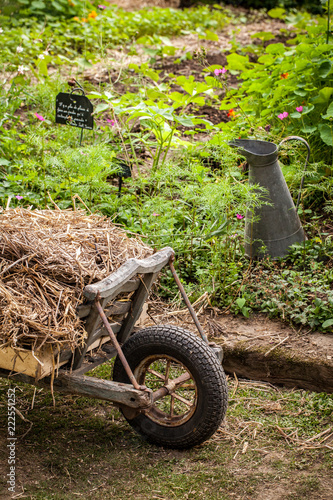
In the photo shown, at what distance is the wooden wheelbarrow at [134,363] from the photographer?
2.07 metres

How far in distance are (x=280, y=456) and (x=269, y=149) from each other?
1941 mm

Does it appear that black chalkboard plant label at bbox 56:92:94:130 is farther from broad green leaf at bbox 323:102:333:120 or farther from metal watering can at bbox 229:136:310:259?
broad green leaf at bbox 323:102:333:120

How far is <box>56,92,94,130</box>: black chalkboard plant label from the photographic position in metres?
3.74

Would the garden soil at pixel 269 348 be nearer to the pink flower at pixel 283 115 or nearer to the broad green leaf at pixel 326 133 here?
the broad green leaf at pixel 326 133

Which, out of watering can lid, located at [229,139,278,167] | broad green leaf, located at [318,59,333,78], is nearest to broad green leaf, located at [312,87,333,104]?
broad green leaf, located at [318,59,333,78]

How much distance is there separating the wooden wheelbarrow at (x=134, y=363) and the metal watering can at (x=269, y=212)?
120 centimetres

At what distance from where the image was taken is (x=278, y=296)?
323cm

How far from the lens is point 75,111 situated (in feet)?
12.5

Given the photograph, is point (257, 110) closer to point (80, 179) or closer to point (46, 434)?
point (80, 179)

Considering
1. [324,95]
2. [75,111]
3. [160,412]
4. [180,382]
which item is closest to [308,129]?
[324,95]

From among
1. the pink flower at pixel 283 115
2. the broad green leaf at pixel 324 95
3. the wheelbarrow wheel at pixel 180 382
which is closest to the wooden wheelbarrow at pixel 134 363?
the wheelbarrow wheel at pixel 180 382

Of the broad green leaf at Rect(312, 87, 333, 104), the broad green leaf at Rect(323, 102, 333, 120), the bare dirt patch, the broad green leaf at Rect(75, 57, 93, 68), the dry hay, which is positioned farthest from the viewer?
the broad green leaf at Rect(75, 57, 93, 68)

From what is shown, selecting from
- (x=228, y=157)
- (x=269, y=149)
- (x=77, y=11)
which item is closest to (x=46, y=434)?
(x=228, y=157)

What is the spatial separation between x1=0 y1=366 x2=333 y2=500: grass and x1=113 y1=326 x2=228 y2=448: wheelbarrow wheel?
0.10m
